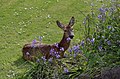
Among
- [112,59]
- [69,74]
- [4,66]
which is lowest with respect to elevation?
[4,66]

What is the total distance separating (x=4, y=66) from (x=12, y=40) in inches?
54.2

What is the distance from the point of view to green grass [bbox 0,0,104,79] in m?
7.13

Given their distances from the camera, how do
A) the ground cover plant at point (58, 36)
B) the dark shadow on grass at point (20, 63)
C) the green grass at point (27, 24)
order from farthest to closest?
the green grass at point (27, 24) → the dark shadow on grass at point (20, 63) → the ground cover plant at point (58, 36)

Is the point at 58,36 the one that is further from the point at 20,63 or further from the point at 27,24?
the point at 20,63

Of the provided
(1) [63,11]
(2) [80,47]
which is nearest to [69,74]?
(2) [80,47]

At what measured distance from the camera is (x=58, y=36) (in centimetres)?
814

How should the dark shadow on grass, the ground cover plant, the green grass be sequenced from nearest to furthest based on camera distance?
1. the ground cover plant
2. the dark shadow on grass
3. the green grass

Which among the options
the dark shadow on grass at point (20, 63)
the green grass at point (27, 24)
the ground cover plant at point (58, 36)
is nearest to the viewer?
the ground cover plant at point (58, 36)

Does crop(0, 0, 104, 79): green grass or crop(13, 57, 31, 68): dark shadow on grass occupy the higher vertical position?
crop(0, 0, 104, 79): green grass

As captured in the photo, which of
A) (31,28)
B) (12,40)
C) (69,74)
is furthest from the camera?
(31,28)

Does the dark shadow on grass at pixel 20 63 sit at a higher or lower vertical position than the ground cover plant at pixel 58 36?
lower

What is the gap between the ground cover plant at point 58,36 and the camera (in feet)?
14.8

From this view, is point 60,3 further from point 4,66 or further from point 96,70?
point 96,70

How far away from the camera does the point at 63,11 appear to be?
9.84 m
